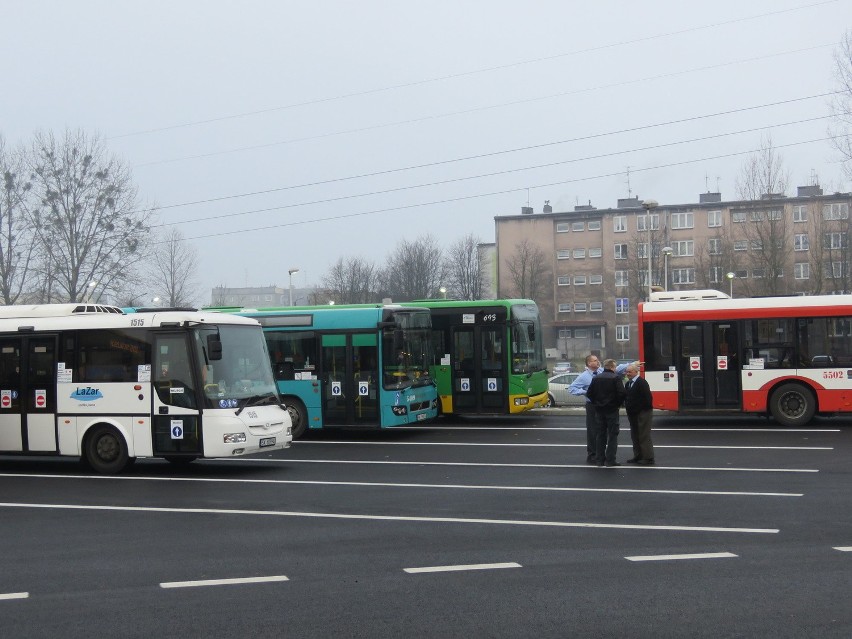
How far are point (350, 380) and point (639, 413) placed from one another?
309 inches

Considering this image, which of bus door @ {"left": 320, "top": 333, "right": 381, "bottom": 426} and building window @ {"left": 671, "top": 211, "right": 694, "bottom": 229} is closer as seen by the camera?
bus door @ {"left": 320, "top": 333, "right": 381, "bottom": 426}

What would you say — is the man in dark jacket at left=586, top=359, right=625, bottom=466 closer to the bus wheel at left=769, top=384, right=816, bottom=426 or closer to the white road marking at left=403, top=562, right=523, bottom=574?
the white road marking at left=403, top=562, right=523, bottom=574

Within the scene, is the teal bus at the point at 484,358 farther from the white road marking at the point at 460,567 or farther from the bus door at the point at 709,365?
the white road marking at the point at 460,567

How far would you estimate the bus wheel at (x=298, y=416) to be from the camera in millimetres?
22641

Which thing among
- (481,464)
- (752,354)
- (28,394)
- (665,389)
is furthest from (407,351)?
(28,394)

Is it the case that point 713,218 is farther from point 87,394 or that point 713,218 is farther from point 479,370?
point 87,394

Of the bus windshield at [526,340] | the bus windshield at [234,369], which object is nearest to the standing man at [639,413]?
the bus windshield at [234,369]

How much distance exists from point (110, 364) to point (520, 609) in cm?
1168

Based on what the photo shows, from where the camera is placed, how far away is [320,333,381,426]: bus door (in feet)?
72.4

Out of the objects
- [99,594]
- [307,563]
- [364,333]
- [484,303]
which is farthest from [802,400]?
[99,594]

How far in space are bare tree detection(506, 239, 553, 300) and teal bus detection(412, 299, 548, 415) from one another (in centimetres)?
5255

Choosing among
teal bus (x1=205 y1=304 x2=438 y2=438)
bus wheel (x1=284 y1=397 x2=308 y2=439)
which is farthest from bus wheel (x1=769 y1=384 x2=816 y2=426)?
bus wheel (x1=284 y1=397 x2=308 y2=439)

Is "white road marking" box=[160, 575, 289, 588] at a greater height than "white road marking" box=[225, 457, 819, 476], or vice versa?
"white road marking" box=[160, 575, 289, 588]

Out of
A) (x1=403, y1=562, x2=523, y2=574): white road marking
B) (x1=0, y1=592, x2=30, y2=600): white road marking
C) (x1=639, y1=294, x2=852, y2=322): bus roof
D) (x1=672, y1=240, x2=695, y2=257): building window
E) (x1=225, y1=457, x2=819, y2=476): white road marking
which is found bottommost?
(x1=225, y1=457, x2=819, y2=476): white road marking
